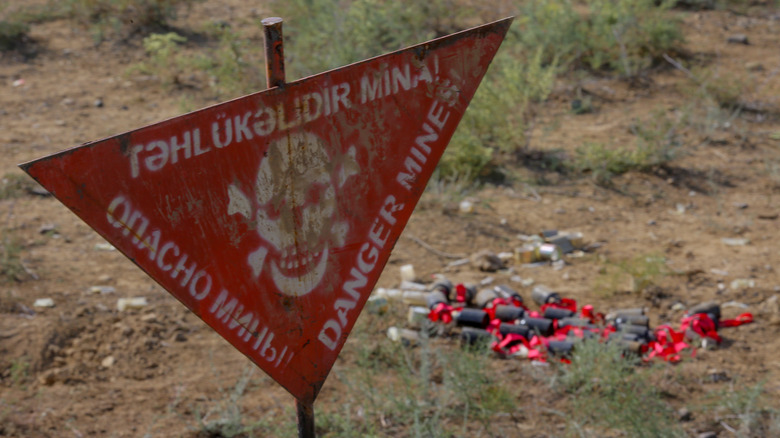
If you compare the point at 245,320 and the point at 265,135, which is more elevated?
the point at 265,135

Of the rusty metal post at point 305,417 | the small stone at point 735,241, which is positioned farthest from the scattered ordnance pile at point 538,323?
the rusty metal post at point 305,417

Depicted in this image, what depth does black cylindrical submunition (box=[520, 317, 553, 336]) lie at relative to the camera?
4328mm

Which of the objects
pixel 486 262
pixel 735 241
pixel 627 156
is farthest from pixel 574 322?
pixel 627 156

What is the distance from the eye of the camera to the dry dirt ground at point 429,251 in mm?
3707

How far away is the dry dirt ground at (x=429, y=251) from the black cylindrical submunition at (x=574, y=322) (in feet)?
1.30

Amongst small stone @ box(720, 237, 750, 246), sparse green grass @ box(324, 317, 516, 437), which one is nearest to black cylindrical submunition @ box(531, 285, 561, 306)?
sparse green grass @ box(324, 317, 516, 437)

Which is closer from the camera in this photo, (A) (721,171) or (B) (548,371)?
(B) (548,371)

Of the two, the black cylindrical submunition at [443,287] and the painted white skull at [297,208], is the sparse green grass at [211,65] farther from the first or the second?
the painted white skull at [297,208]

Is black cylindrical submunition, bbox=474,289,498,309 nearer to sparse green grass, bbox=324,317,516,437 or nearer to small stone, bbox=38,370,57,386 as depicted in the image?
sparse green grass, bbox=324,317,516,437

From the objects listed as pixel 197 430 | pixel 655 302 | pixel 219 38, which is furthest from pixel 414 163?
pixel 219 38

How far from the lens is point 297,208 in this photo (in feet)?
6.11

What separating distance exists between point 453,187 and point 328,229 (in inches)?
166

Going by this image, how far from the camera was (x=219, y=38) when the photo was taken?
927 cm

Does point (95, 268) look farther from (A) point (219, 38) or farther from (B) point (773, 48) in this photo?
(B) point (773, 48)
